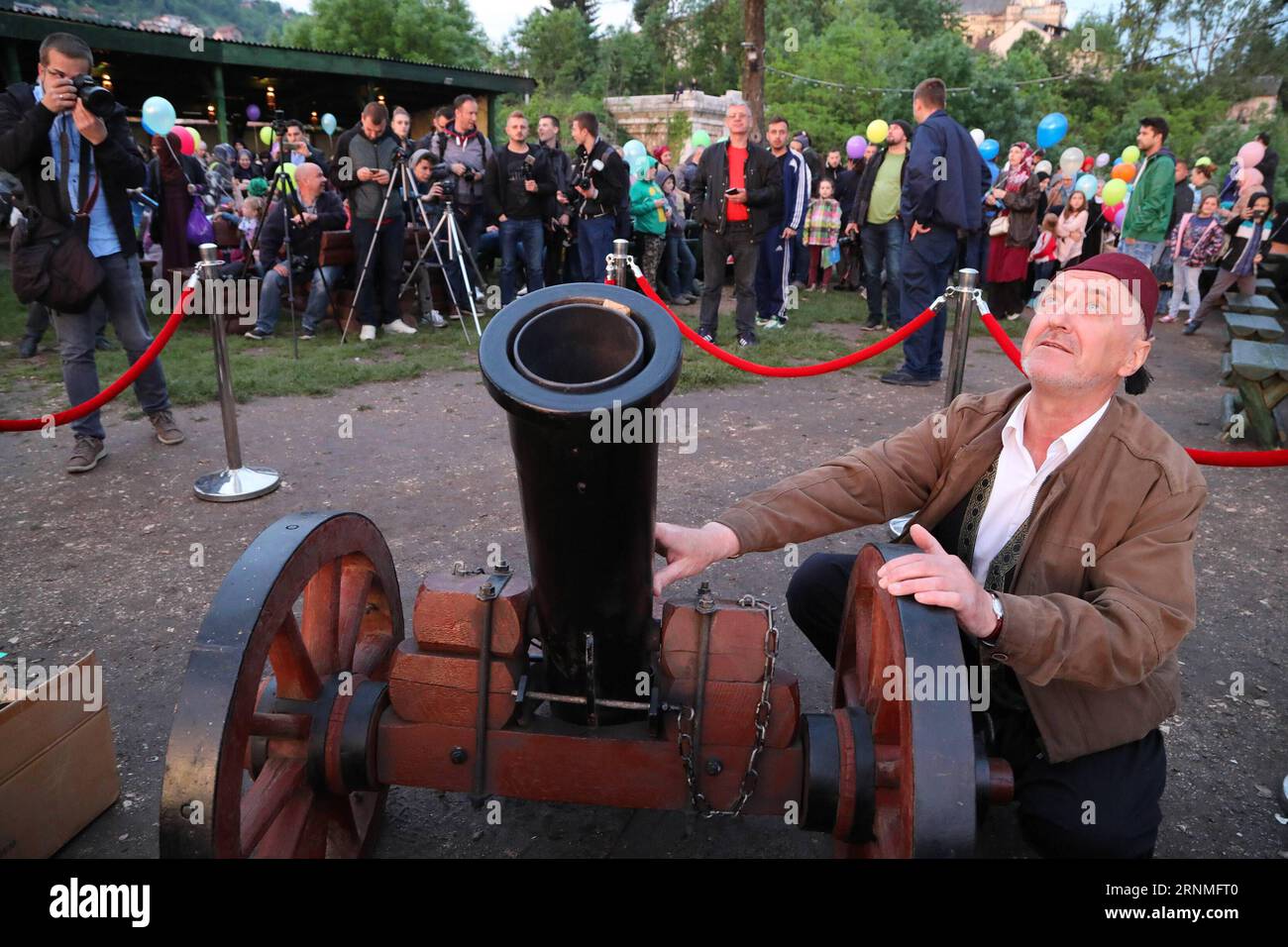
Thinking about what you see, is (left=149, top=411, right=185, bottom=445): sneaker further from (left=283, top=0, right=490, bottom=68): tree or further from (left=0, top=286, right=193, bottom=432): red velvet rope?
(left=283, top=0, right=490, bottom=68): tree

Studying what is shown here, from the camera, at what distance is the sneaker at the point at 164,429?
5488mm

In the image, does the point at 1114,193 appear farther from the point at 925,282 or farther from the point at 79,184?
the point at 79,184

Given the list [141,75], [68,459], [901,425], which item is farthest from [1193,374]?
[141,75]

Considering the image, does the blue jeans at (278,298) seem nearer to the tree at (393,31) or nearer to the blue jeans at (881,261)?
the blue jeans at (881,261)

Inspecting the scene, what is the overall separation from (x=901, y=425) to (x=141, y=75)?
2076 centimetres

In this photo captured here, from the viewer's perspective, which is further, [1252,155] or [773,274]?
[1252,155]

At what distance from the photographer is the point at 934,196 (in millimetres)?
6797

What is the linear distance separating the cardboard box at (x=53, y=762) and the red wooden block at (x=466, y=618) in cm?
98

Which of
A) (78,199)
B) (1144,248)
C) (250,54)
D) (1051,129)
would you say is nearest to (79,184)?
(78,199)

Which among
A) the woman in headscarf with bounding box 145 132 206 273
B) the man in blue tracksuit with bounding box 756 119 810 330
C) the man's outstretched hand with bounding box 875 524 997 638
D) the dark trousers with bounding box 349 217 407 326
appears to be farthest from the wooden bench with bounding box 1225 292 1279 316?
the woman in headscarf with bounding box 145 132 206 273

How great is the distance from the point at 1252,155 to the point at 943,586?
12210mm

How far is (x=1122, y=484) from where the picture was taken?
1948 millimetres

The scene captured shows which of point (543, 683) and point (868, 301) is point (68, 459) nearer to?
point (543, 683)

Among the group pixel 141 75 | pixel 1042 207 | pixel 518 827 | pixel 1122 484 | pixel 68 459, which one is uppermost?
pixel 141 75
